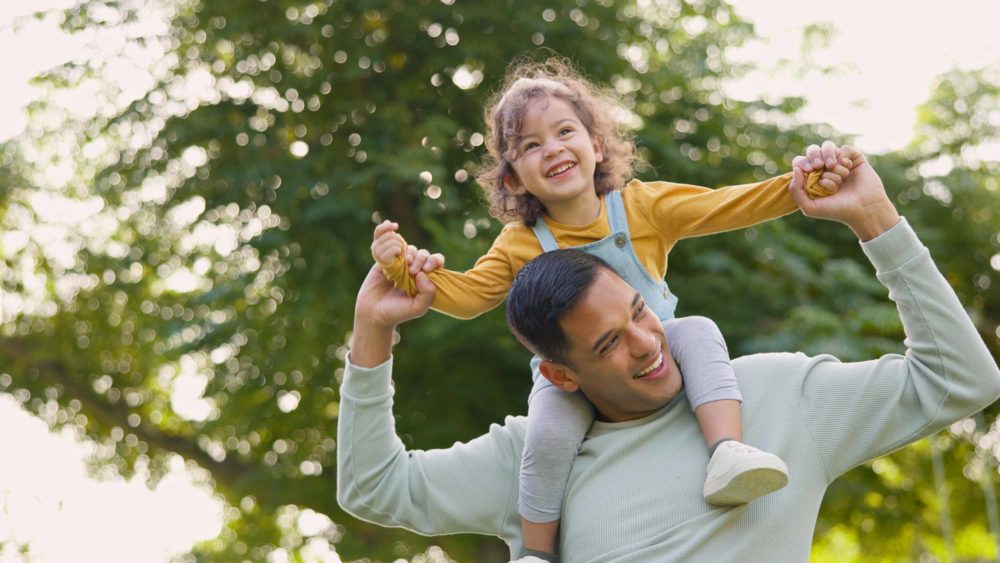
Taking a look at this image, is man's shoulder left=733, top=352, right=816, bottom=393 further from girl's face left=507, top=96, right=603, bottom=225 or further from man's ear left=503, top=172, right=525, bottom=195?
man's ear left=503, top=172, right=525, bottom=195

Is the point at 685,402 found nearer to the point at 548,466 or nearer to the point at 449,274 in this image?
the point at 548,466

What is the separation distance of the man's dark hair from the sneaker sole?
1.27ft

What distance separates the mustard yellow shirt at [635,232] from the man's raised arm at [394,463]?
0.07 meters

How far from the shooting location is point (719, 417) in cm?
242

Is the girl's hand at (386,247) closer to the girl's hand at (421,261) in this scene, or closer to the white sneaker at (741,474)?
the girl's hand at (421,261)

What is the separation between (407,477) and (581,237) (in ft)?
2.06

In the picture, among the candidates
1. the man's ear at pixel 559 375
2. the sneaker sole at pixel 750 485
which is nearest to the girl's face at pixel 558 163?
the man's ear at pixel 559 375

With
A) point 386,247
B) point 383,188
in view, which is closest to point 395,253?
point 386,247

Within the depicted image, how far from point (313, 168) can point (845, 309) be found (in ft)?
10.9

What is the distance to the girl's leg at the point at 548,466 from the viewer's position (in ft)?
8.32

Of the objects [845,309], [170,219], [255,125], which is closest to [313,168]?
[255,125]

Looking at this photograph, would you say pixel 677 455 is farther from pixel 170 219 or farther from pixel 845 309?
pixel 170 219

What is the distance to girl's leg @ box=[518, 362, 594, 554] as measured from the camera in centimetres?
254

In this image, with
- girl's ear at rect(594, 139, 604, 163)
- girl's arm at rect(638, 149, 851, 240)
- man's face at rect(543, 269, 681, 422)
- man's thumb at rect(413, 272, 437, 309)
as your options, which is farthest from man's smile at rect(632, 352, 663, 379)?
girl's ear at rect(594, 139, 604, 163)
